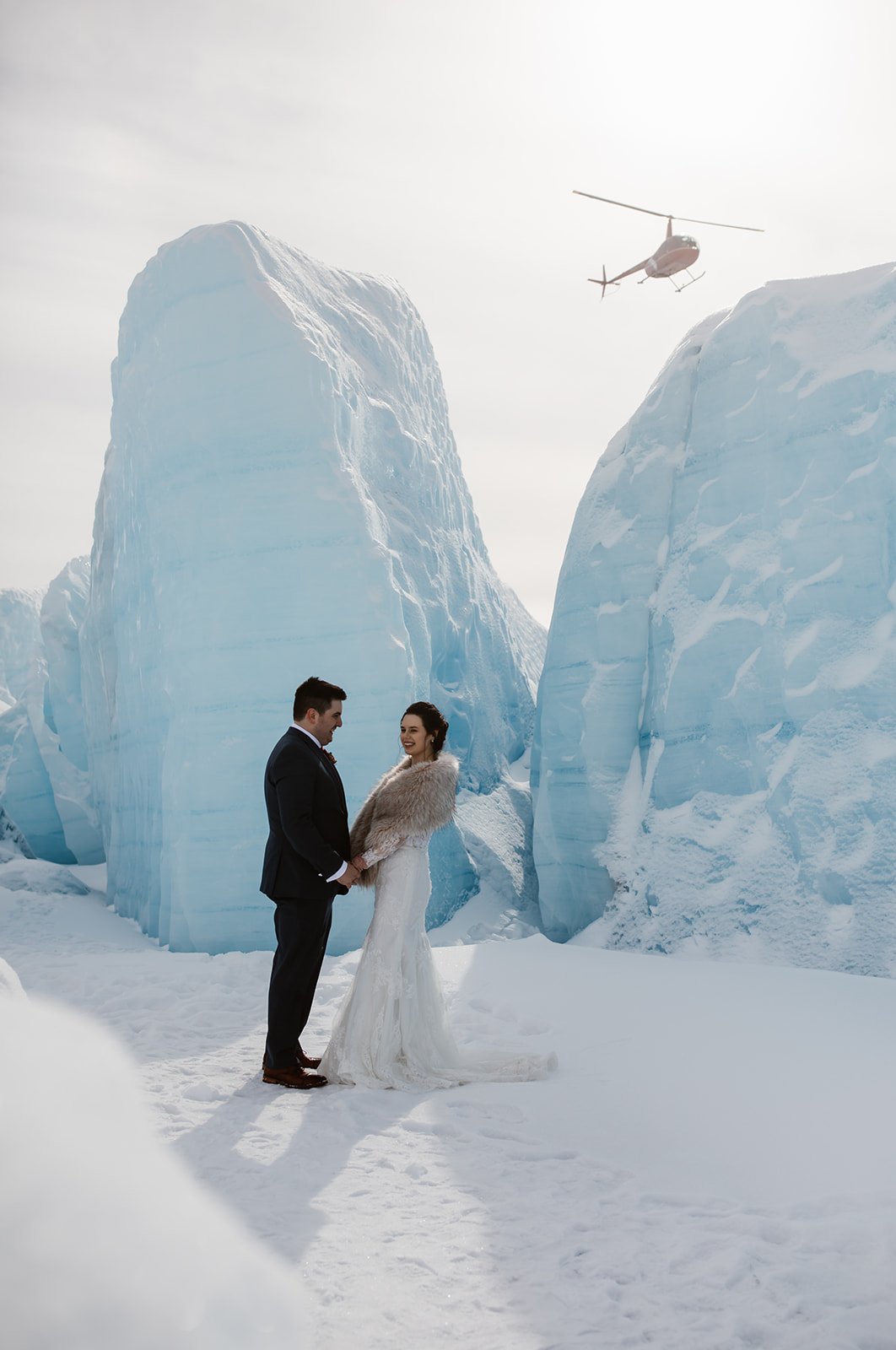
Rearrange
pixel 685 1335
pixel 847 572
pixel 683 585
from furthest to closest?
1. pixel 683 585
2. pixel 847 572
3. pixel 685 1335

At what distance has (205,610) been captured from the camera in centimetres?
745

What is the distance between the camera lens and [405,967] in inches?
132

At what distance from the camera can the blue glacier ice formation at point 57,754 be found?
12.4 m

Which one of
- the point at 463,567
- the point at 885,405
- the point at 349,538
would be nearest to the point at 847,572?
the point at 885,405

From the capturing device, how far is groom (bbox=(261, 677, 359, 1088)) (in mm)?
3305

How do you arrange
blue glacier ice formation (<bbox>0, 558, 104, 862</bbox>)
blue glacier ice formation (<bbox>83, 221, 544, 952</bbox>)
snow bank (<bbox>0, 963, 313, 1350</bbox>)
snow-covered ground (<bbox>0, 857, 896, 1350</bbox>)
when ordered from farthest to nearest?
blue glacier ice formation (<bbox>0, 558, 104, 862</bbox>)
blue glacier ice formation (<bbox>83, 221, 544, 952</bbox>)
snow-covered ground (<bbox>0, 857, 896, 1350</bbox>)
snow bank (<bbox>0, 963, 313, 1350</bbox>)

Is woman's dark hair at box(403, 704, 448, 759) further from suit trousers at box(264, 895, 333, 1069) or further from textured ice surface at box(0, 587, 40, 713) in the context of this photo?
textured ice surface at box(0, 587, 40, 713)

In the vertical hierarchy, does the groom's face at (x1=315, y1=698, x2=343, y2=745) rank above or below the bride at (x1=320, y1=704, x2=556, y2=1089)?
above

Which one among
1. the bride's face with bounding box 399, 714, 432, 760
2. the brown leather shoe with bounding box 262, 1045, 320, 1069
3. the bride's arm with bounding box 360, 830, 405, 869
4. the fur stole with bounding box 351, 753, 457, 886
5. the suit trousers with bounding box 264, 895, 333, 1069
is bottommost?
the brown leather shoe with bounding box 262, 1045, 320, 1069

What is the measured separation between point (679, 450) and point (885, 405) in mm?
1586

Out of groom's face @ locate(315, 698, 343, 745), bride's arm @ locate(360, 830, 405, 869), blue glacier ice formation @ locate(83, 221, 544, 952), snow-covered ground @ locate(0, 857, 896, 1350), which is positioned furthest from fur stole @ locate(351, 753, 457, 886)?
blue glacier ice formation @ locate(83, 221, 544, 952)

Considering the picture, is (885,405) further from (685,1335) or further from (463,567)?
(685,1335)

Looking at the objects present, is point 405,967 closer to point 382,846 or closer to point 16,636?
point 382,846

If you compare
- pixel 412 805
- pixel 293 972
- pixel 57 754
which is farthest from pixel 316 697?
pixel 57 754
